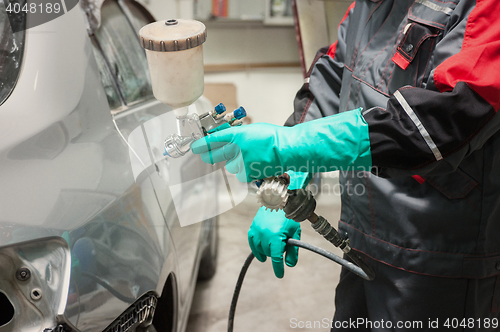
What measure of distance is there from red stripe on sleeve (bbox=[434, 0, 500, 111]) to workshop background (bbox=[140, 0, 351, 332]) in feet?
2.24

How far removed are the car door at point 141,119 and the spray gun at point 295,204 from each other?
0.27m

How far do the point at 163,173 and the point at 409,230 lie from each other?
75 cm

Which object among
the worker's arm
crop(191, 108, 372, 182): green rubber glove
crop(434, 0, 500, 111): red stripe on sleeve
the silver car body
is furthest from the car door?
crop(434, 0, 500, 111): red stripe on sleeve

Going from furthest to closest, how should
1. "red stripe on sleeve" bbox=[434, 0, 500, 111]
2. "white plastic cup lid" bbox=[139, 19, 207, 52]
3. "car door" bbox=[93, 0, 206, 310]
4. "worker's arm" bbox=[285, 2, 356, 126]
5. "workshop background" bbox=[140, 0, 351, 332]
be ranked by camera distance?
"workshop background" bbox=[140, 0, 351, 332] → "worker's arm" bbox=[285, 2, 356, 126] → "car door" bbox=[93, 0, 206, 310] → "red stripe on sleeve" bbox=[434, 0, 500, 111] → "white plastic cup lid" bbox=[139, 19, 207, 52]

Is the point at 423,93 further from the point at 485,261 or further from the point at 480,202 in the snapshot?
the point at 485,261

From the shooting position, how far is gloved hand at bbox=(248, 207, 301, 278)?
1.29 meters

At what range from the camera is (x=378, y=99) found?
1119 millimetres

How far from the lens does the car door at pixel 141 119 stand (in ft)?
4.02

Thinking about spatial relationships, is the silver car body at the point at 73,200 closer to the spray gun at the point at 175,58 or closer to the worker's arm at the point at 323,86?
the spray gun at the point at 175,58

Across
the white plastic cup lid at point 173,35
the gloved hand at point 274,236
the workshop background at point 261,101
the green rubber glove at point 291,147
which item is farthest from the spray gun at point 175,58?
the gloved hand at point 274,236

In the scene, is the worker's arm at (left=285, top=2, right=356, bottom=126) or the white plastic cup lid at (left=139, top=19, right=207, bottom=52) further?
the worker's arm at (left=285, top=2, right=356, bottom=126)

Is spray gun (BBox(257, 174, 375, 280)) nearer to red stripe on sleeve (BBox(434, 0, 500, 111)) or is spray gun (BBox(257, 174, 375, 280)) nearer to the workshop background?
the workshop background

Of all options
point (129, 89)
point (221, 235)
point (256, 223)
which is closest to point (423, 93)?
point (256, 223)

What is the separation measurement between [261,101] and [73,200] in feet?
9.98
